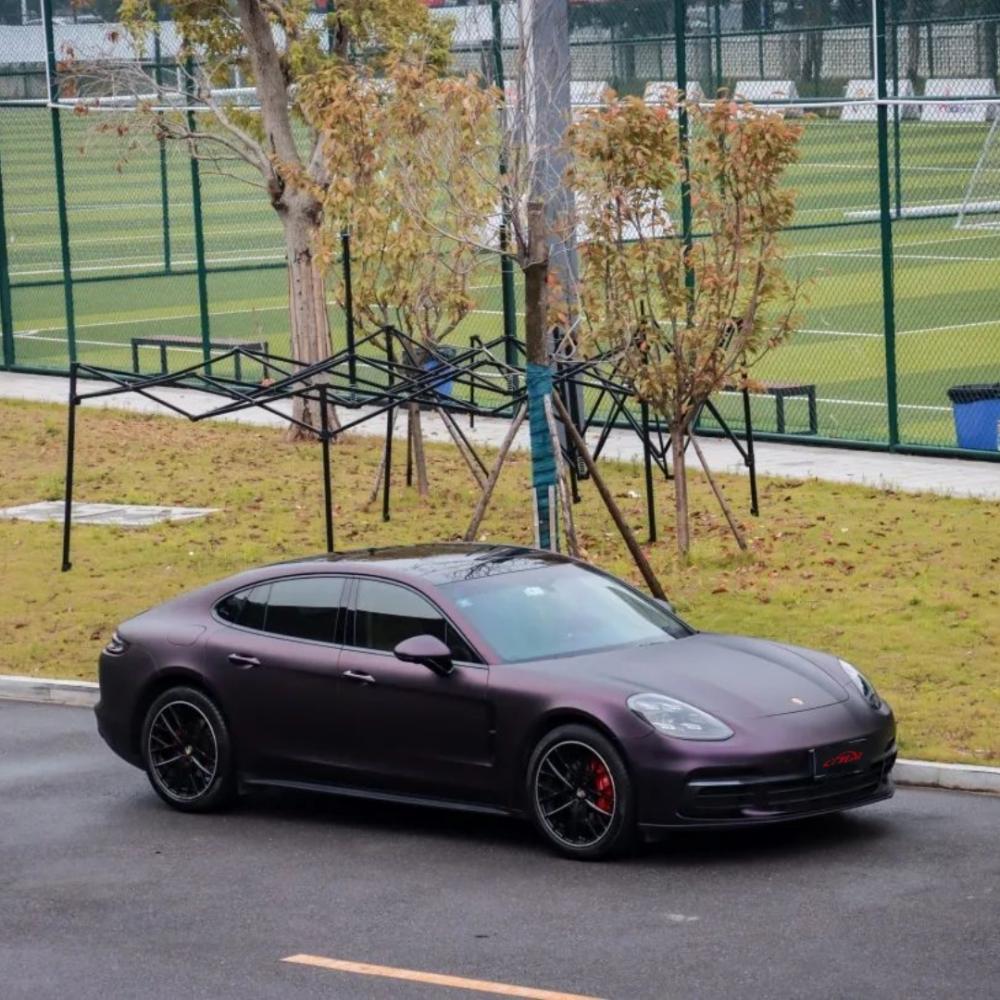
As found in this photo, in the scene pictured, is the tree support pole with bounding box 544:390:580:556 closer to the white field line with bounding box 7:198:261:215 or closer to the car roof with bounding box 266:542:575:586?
the car roof with bounding box 266:542:575:586

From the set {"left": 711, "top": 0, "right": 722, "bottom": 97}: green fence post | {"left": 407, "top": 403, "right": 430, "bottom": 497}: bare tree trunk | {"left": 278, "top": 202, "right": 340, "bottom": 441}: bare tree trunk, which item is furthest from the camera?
{"left": 278, "top": 202, "right": 340, "bottom": 441}: bare tree trunk

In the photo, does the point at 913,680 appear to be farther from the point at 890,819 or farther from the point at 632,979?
the point at 632,979

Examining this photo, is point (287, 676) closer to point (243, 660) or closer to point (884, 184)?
point (243, 660)

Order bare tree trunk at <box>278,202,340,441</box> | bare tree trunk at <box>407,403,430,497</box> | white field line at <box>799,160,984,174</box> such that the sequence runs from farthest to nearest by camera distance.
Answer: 1. white field line at <box>799,160,984,174</box>
2. bare tree trunk at <box>278,202,340,441</box>
3. bare tree trunk at <box>407,403,430,497</box>

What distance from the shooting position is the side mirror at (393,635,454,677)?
11.0 metres

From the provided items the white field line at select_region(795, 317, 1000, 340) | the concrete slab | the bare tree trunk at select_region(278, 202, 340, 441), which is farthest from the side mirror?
the white field line at select_region(795, 317, 1000, 340)

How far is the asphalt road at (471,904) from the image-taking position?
8867 mm

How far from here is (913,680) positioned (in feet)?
45.0

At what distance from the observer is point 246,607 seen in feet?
39.6

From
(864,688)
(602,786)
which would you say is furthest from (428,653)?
(864,688)

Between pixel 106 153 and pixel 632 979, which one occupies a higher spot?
pixel 106 153

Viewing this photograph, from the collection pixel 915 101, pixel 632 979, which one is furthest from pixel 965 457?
pixel 632 979

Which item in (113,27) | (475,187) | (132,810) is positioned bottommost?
(132,810)

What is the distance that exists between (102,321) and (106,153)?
606cm
